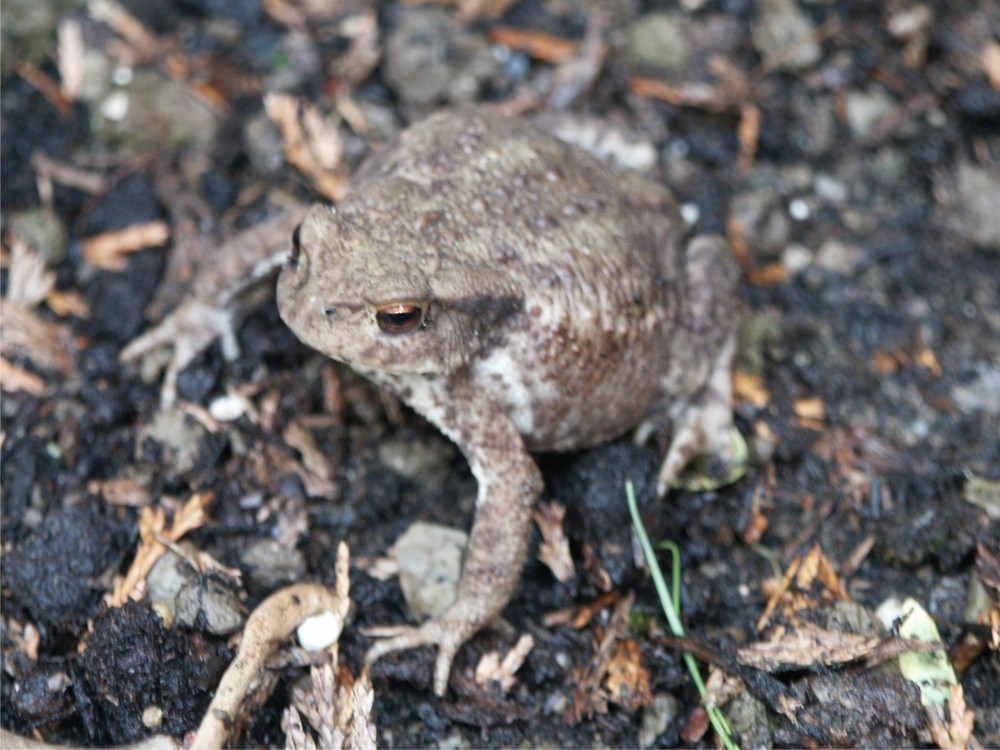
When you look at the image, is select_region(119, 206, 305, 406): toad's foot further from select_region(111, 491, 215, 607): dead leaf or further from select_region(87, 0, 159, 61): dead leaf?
select_region(87, 0, 159, 61): dead leaf

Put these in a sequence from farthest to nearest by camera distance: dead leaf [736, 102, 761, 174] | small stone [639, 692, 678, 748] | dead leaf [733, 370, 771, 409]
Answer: dead leaf [736, 102, 761, 174]
dead leaf [733, 370, 771, 409]
small stone [639, 692, 678, 748]

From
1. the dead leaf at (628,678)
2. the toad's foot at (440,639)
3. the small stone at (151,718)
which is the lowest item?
the dead leaf at (628,678)

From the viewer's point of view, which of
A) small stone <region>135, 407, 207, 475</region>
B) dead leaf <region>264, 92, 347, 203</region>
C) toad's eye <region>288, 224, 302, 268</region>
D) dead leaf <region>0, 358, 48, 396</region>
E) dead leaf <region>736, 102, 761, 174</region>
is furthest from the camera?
dead leaf <region>736, 102, 761, 174</region>

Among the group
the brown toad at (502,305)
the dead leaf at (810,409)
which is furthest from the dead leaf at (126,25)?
the dead leaf at (810,409)

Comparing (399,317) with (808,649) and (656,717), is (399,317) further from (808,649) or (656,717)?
(808,649)

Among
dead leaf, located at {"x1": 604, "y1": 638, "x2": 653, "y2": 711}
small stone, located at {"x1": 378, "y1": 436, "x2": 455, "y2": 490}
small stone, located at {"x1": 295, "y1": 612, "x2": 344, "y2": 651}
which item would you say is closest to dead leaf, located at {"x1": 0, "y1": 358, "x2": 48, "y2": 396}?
small stone, located at {"x1": 378, "y1": 436, "x2": 455, "y2": 490}

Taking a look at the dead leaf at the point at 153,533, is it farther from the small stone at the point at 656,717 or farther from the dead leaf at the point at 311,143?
the small stone at the point at 656,717

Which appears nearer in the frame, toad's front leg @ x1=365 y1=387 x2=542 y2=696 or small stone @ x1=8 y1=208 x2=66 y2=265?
toad's front leg @ x1=365 y1=387 x2=542 y2=696
